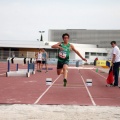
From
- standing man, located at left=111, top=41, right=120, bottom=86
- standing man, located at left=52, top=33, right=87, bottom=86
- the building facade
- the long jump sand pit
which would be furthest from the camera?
the building facade

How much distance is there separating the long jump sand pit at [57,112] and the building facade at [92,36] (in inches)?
3800

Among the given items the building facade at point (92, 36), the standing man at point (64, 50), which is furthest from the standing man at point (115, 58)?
the building facade at point (92, 36)

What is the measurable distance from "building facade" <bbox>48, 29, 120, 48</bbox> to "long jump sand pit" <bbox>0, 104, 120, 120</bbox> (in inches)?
3800

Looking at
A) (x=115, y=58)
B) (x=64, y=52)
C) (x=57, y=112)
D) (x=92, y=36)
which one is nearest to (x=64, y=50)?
(x=64, y=52)

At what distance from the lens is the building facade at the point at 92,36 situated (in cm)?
10569

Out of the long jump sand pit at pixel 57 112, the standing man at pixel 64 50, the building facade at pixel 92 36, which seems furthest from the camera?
the building facade at pixel 92 36

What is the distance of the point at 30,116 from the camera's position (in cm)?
711

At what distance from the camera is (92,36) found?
107 m

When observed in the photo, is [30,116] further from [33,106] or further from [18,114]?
[33,106]

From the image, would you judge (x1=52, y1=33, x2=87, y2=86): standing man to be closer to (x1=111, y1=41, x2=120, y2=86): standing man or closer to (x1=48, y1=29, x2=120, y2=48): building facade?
(x1=111, y1=41, x2=120, y2=86): standing man

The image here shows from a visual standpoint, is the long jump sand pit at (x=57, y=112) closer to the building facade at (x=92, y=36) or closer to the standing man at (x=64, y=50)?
the standing man at (x=64, y=50)

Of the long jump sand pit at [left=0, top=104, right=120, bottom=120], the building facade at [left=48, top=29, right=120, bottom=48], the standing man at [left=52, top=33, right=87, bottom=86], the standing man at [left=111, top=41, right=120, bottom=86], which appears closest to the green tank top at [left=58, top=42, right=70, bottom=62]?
the standing man at [left=52, top=33, right=87, bottom=86]

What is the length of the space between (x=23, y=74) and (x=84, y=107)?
40.7 feet

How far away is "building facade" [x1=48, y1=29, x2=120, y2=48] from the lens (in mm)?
105688
